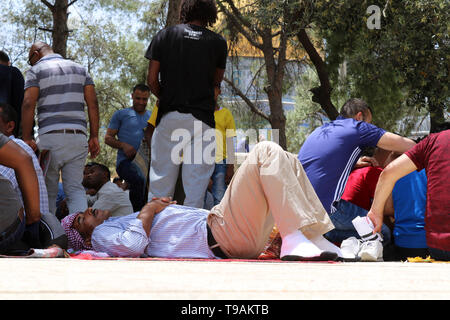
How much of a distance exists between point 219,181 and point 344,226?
5.47 feet

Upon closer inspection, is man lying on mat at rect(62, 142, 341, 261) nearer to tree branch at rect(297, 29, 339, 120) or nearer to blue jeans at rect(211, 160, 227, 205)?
blue jeans at rect(211, 160, 227, 205)

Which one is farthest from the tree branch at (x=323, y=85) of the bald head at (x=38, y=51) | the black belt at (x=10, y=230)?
the black belt at (x=10, y=230)

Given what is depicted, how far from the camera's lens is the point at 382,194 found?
11.5ft

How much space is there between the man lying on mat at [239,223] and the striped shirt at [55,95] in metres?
1.47

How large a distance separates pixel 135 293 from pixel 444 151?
2329 millimetres

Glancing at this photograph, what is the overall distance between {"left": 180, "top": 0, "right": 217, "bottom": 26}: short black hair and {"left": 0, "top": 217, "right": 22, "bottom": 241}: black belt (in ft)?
6.94

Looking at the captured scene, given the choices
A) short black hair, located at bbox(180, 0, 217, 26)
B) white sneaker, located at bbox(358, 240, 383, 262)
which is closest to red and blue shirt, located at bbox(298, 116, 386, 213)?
white sneaker, located at bbox(358, 240, 383, 262)

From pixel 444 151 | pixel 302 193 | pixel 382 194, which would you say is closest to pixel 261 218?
pixel 302 193

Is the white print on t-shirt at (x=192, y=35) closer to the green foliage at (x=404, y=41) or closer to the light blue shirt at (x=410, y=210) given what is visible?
the light blue shirt at (x=410, y=210)

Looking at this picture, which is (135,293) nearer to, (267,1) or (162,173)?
(162,173)

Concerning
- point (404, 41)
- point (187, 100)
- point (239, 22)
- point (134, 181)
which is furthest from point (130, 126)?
point (239, 22)

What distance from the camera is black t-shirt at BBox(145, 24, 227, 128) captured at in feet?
14.7

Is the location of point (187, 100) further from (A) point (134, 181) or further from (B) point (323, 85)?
(B) point (323, 85)

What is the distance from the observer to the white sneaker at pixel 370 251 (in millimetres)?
3594
